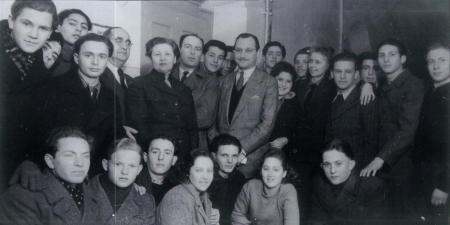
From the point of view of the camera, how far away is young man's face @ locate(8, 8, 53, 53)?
6.31ft

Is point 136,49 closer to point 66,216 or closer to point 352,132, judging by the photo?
point 66,216

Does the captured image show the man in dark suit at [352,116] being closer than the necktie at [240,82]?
Yes

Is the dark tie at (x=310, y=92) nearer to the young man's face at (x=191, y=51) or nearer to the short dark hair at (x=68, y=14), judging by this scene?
the young man's face at (x=191, y=51)

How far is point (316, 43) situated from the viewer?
217cm

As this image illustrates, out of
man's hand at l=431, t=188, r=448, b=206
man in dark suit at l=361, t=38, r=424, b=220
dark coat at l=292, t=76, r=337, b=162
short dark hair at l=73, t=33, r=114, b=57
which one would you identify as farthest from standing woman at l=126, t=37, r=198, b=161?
man's hand at l=431, t=188, r=448, b=206

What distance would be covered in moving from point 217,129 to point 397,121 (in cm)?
95

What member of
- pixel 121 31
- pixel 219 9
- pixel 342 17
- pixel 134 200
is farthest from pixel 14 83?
pixel 342 17

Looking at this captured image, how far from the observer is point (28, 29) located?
6.32 ft

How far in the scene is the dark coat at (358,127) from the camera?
6.89 feet

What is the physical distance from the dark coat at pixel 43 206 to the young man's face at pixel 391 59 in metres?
1.66

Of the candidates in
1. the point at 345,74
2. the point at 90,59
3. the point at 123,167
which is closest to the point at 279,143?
the point at 345,74

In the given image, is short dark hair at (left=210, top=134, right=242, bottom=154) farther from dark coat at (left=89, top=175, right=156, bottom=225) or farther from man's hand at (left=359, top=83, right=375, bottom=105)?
man's hand at (left=359, top=83, right=375, bottom=105)

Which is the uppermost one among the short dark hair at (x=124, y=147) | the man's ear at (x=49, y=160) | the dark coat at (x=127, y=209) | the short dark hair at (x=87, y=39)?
the short dark hair at (x=87, y=39)

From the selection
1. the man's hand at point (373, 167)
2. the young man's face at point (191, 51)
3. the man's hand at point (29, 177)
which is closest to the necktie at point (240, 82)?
the young man's face at point (191, 51)
